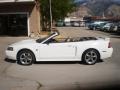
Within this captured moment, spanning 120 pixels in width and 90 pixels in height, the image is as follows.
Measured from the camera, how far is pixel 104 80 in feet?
33.9

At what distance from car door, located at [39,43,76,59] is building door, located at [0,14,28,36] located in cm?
2107

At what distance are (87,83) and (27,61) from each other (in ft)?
14.1

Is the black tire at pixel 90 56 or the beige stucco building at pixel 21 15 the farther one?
the beige stucco building at pixel 21 15

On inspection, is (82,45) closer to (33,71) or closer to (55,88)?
(33,71)

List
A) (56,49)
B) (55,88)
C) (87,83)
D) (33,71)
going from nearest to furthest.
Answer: (55,88), (87,83), (33,71), (56,49)

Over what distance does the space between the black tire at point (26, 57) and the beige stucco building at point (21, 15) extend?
19652mm

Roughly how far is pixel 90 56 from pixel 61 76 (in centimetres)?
281

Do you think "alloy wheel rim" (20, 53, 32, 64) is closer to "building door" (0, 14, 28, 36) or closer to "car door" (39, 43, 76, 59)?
"car door" (39, 43, 76, 59)

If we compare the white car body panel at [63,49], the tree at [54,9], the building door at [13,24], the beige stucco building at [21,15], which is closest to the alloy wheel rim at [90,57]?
the white car body panel at [63,49]

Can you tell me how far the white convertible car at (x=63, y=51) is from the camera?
13.5 meters

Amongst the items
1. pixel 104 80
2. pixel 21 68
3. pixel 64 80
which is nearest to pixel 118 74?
pixel 104 80

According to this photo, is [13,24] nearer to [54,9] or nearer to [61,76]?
[54,9]

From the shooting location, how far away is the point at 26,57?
13641 mm

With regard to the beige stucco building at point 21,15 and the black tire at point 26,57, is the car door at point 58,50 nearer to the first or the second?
the black tire at point 26,57
